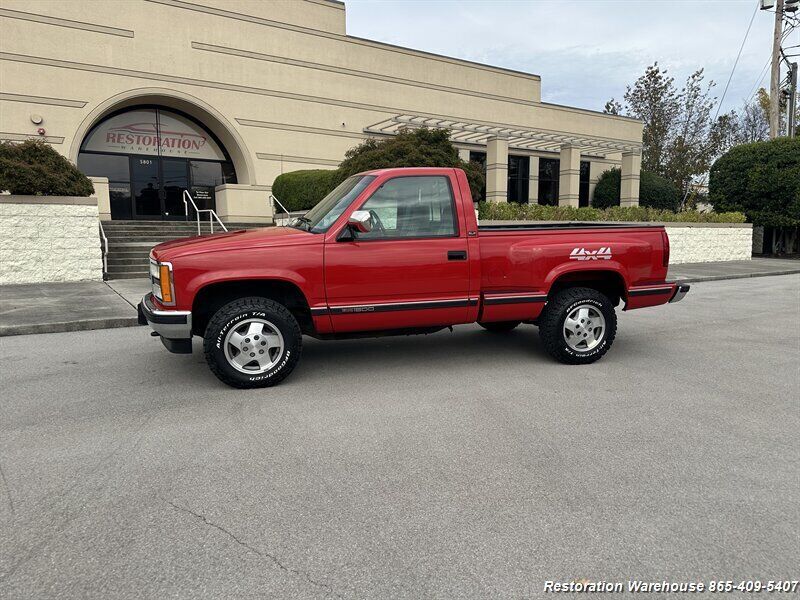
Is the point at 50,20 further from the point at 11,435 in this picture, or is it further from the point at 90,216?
the point at 11,435

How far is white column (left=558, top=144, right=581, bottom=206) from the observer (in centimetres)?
2839

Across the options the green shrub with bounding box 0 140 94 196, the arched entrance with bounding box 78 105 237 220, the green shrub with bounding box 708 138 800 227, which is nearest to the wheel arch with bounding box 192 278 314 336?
the green shrub with bounding box 0 140 94 196

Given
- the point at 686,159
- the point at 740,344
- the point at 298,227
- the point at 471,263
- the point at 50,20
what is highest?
the point at 50,20

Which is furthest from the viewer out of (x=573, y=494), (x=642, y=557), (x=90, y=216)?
(x=90, y=216)

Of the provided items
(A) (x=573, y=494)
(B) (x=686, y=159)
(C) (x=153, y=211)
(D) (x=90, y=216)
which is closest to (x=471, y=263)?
(A) (x=573, y=494)

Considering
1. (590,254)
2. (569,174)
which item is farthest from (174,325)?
(569,174)

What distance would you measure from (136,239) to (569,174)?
67.4ft

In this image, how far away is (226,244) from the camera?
508 centimetres

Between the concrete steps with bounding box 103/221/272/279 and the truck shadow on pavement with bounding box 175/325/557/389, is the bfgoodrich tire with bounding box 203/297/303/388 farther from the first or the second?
the concrete steps with bounding box 103/221/272/279

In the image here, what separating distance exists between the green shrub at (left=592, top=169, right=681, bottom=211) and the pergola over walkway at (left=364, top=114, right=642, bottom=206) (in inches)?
28.9

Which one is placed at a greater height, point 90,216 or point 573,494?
point 90,216

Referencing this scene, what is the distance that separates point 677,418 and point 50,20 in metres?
21.3

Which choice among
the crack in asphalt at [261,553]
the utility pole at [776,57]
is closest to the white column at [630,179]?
the utility pole at [776,57]

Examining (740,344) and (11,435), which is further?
(740,344)
